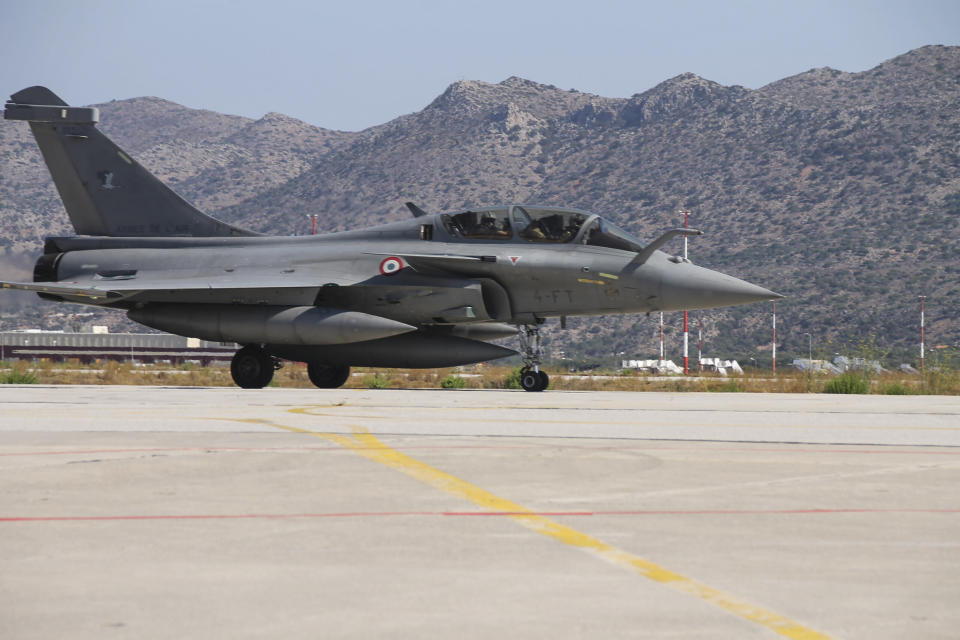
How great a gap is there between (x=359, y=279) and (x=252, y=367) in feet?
9.06

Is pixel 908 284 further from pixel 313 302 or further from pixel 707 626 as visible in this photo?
pixel 707 626

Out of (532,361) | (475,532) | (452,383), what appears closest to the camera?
(475,532)

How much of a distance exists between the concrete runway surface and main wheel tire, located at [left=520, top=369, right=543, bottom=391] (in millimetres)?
9423

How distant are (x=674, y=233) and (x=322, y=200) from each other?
502ft

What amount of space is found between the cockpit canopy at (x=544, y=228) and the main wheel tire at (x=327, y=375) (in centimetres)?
401

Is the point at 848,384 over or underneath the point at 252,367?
underneath

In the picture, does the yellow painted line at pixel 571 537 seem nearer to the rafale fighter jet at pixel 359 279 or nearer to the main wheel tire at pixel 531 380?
the rafale fighter jet at pixel 359 279

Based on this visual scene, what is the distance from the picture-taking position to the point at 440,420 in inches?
481

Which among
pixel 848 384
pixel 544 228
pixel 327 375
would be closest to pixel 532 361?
pixel 544 228

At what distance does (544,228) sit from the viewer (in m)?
20.6

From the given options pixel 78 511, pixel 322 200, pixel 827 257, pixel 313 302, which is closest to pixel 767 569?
pixel 78 511

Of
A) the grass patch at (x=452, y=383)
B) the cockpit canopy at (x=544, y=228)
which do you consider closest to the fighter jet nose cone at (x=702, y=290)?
the cockpit canopy at (x=544, y=228)

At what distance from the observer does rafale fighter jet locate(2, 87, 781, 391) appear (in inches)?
787

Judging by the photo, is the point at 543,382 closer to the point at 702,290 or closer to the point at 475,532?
the point at 702,290
